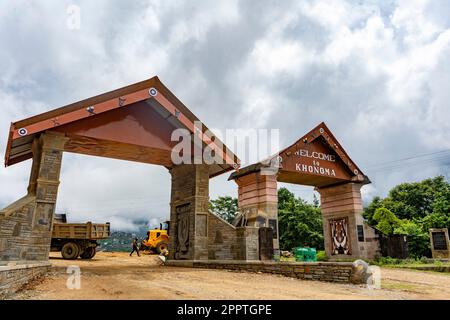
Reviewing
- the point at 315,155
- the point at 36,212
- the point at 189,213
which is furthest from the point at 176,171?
the point at 315,155

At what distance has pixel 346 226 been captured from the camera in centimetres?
2022

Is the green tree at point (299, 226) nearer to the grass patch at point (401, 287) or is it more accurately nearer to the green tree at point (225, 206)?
the green tree at point (225, 206)

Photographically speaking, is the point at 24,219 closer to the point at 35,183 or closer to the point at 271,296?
the point at 35,183

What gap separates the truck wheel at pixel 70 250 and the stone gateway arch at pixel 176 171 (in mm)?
8622

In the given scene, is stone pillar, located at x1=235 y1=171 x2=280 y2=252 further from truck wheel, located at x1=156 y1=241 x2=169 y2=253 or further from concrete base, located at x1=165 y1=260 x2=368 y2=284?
A: truck wheel, located at x1=156 y1=241 x2=169 y2=253

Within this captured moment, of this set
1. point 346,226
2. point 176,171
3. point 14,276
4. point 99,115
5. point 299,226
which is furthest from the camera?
point 299,226

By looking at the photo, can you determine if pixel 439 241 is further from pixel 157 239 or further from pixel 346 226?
pixel 157 239

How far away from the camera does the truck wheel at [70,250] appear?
69.7 feet

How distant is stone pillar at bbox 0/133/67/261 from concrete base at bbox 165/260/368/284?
19.8 feet

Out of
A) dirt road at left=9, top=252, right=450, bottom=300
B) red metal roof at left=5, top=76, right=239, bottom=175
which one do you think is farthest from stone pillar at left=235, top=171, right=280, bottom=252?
dirt road at left=9, top=252, right=450, bottom=300

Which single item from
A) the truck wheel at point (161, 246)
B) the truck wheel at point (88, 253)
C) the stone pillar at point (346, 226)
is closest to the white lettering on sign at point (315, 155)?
the stone pillar at point (346, 226)

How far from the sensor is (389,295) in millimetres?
7441

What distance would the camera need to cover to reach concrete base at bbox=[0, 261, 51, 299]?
626cm

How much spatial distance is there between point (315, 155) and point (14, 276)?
15.8 meters
